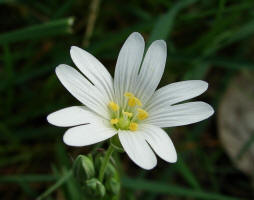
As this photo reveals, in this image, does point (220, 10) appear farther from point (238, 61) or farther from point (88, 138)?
point (88, 138)

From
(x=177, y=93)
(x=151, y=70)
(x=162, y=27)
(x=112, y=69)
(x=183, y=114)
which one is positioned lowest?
(x=183, y=114)

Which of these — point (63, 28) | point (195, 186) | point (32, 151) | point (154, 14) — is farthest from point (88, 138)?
point (154, 14)

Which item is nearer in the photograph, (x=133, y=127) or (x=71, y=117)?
(x=71, y=117)

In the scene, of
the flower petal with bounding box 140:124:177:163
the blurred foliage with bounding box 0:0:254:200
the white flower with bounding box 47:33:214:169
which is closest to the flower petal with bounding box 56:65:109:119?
the white flower with bounding box 47:33:214:169

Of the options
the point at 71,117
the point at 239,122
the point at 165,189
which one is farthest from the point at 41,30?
the point at 239,122

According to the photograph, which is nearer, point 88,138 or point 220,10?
point 88,138

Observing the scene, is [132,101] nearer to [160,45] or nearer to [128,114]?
[128,114]

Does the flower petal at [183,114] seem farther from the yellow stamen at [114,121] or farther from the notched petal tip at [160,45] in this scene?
the notched petal tip at [160,45]
